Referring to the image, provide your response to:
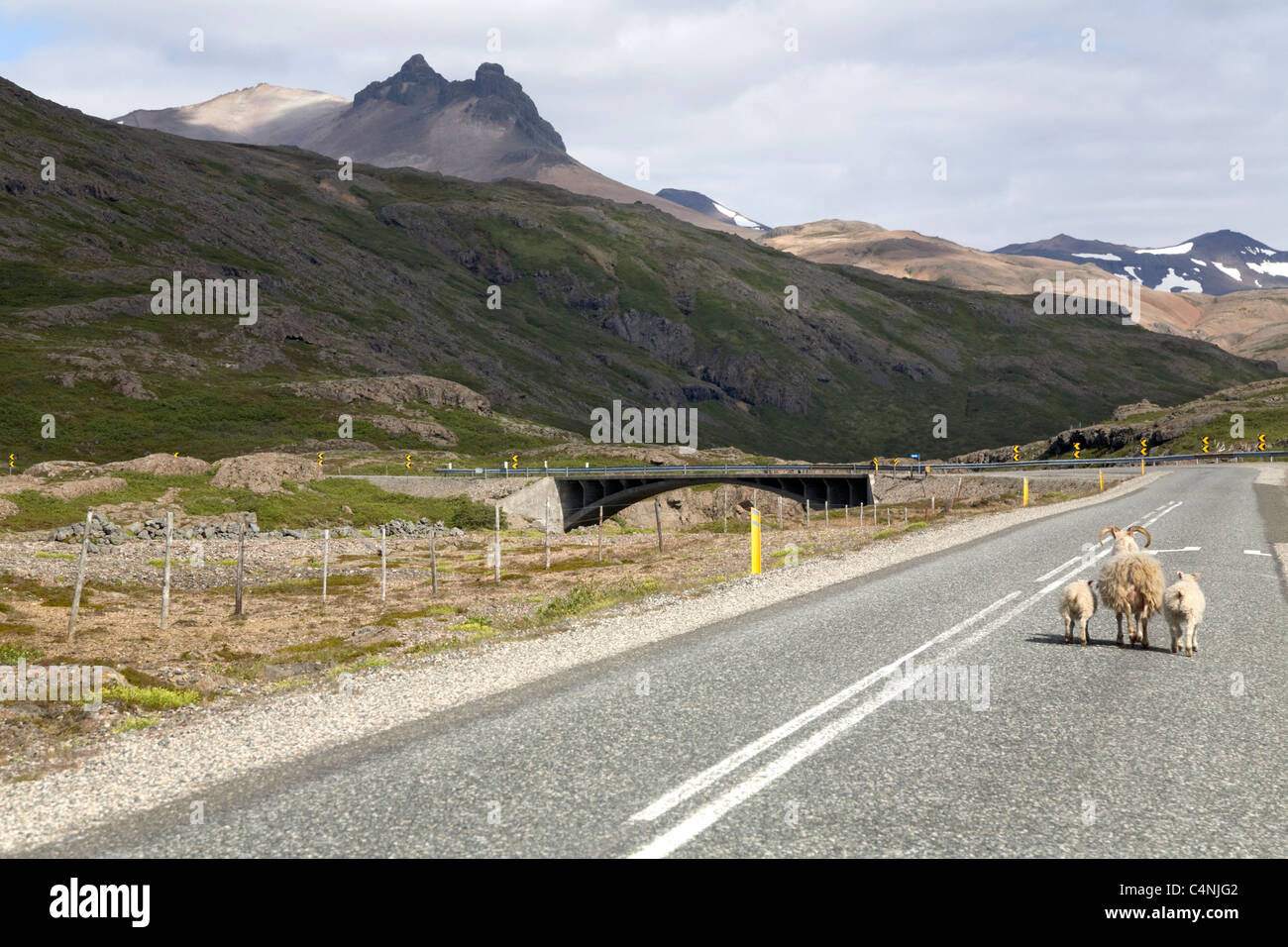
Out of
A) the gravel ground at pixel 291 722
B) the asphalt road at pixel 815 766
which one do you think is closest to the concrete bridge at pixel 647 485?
the gravel ground at pixel 291 722

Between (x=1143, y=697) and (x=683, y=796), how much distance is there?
684 centimetres

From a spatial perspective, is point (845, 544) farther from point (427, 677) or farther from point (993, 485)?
point (993, 485)

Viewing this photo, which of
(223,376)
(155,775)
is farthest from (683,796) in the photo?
(223,376)

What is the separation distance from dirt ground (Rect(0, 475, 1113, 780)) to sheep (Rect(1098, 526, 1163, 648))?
10811 mm

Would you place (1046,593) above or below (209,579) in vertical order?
above

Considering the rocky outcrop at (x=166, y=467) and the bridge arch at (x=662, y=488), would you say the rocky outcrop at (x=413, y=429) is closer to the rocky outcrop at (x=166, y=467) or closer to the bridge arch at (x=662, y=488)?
the bridge arch at (x=662, y=488)

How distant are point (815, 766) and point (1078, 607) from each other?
8.13 metres

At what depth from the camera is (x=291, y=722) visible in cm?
1177

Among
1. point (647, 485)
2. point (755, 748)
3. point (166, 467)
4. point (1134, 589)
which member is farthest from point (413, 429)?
point (755, 748)

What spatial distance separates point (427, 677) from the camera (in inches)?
579

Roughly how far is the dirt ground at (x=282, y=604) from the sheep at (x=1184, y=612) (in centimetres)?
1154

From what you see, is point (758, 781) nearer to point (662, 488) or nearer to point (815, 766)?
point (815, 766)

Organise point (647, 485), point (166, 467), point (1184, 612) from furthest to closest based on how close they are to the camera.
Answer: point (647, 485) < point (166, 467) < point (1184, 612)

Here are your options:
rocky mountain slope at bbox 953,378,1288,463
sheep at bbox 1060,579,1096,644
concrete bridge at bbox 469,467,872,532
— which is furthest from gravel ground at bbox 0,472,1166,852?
rocky mountain slope at bbox 953,378,1288,463
